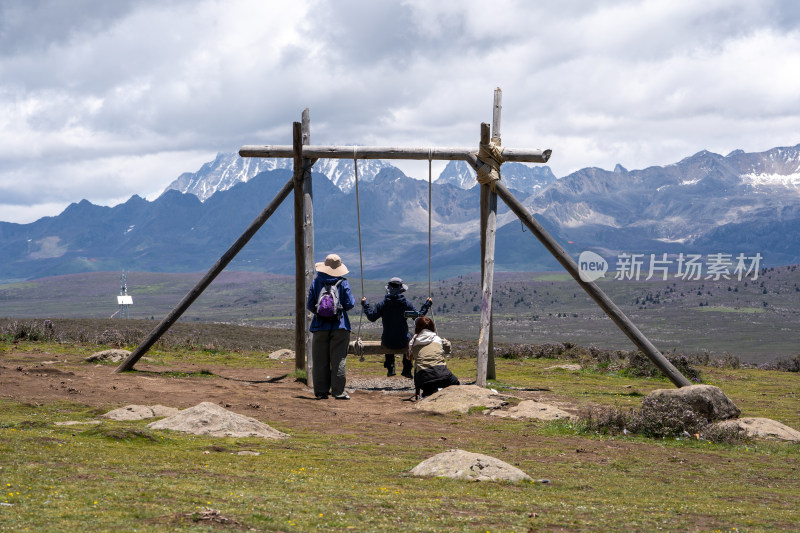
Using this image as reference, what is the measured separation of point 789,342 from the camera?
68.9 metres

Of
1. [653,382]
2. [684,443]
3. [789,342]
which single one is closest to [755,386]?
[653,382]

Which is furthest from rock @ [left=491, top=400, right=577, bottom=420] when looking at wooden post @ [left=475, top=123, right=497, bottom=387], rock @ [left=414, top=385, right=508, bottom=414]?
wooden post @ [left=475, top=123, right=497, bottom=387]

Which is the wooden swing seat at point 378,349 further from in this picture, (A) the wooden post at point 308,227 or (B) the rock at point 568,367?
(B) the rock at point 568,367

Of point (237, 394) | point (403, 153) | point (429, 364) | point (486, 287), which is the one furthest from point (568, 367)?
point (237, 394)

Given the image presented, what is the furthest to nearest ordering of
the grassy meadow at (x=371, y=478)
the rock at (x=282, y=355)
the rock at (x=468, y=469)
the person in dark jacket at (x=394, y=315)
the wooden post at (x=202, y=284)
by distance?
the rock at (x=282, y=355) < the wooden post at (x=202, y=284) < the person in dark jacket at (x=394, y=315) < the rock at (x=468, y=469) < the grassy meadow at (x=371, y=478)

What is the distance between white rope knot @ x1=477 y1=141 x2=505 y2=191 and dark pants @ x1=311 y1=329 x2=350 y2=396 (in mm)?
4579

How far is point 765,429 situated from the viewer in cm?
1301

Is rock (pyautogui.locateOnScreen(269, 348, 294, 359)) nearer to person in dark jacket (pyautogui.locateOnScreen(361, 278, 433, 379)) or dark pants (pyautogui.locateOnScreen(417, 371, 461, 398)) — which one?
person in dark jacket (pyautogui.locateOnScreen(361, 278, 433, 379))

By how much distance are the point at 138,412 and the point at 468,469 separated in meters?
5.66

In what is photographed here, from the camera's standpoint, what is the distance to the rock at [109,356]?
20848mm

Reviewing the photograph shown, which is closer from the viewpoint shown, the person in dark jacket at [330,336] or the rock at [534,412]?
the rock at [534,412]

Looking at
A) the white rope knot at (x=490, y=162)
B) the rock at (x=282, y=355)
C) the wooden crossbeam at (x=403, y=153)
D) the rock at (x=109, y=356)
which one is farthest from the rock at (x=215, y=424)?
the rock at (x=282, y=355)

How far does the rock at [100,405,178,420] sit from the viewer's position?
12289 millimetres

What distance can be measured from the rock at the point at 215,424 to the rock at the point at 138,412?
0.99m
